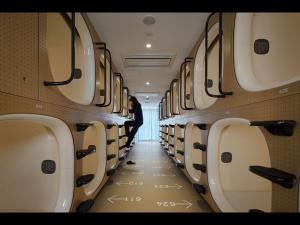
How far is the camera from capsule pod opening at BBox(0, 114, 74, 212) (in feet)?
5.23

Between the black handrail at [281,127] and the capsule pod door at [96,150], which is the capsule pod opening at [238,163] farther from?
the capsule pod door at [96,150]

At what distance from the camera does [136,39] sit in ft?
9.89

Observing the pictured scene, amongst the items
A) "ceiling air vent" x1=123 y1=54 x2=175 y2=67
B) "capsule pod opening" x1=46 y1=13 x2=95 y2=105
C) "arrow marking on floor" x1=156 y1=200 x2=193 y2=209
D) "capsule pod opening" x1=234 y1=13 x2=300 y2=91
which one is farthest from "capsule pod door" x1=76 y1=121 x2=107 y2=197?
"capsule pod opening" x1=234 y1=13 x2=300 y2=91

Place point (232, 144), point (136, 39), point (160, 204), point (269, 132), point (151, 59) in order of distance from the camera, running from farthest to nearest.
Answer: point (151, 59) < point (136, 39) < point (160, 204) < point (232, 144) < point (269, 132)

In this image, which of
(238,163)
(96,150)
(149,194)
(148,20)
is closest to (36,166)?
(96,150)

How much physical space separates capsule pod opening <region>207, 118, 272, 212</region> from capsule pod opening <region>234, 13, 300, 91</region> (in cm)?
60

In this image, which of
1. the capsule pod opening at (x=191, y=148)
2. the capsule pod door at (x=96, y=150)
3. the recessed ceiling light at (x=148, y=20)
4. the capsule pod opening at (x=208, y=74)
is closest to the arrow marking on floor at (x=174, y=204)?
the capsule pod opening at (x=191, y=148)

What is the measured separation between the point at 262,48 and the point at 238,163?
1.18 meters

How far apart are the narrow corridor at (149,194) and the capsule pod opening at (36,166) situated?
0.71 meters

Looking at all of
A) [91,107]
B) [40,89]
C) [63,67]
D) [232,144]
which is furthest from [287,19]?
[63,67]

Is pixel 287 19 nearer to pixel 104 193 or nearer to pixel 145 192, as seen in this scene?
pixel 145 192

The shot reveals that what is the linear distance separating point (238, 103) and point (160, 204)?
5.01ft

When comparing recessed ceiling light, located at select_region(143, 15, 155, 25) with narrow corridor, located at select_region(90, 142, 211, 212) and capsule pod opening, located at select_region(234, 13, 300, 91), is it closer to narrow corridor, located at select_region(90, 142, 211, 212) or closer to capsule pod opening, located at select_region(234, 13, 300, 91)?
capsule pod opening, located at select_region(234, 13, 300, 91)
